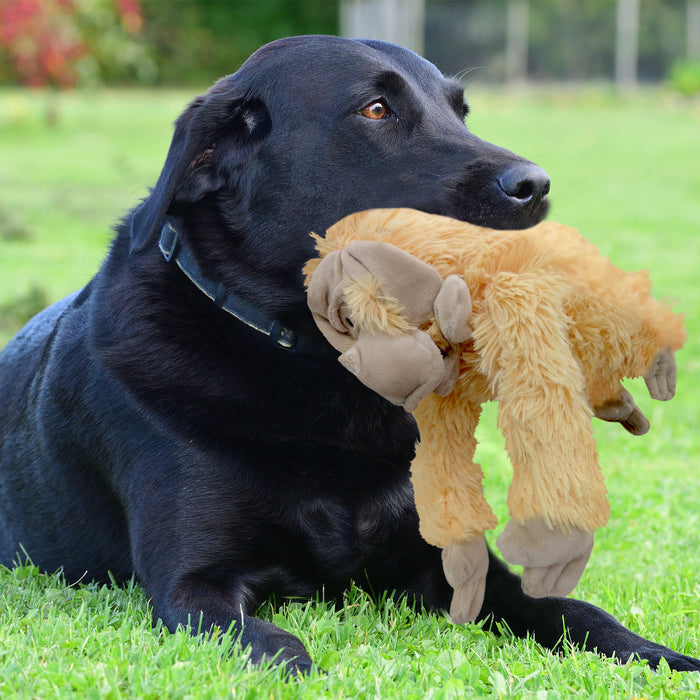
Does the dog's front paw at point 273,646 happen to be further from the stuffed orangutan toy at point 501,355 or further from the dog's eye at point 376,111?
the dog's eye at point 376,111

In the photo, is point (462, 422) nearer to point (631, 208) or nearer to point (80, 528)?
point (80, 528)

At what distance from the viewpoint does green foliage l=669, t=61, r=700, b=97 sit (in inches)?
912

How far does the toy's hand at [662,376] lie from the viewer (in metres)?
1.92

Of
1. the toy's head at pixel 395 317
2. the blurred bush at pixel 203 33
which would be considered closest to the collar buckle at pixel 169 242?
the toy's head at pixel 395 317

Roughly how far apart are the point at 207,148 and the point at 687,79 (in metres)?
22.8

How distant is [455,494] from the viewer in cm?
201

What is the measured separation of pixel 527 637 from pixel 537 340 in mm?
935

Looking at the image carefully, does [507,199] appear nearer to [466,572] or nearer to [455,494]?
[455,494]

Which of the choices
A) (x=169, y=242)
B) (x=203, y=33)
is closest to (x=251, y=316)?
(x=169, y=242)

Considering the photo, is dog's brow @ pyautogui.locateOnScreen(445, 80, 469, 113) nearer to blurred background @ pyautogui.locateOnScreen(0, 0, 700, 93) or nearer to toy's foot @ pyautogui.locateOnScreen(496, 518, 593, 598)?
toy's foot @ pyautogui.locateOnScreen(496, 518, 593, 598)

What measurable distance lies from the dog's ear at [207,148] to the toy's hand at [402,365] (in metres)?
0.93

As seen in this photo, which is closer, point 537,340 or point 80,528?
point 537,340

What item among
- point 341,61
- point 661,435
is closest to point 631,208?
point 661,435

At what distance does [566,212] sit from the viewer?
10766 millimetres
